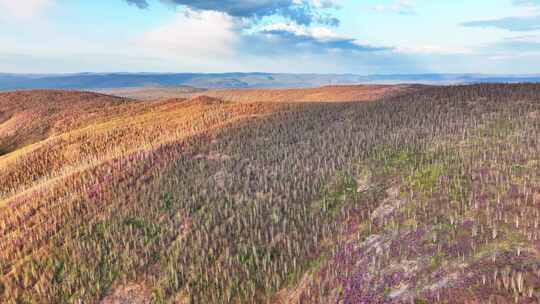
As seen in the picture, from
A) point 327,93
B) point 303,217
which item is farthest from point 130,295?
point 327,93

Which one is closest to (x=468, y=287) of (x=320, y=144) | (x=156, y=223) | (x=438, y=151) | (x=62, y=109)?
(x=438, y=151)

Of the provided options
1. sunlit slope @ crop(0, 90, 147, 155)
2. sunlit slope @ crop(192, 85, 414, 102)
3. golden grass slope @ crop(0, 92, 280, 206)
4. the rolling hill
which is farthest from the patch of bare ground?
sunlit slope @ crop(192, 85, 414, 102)

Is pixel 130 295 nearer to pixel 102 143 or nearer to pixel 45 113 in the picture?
pixel 102 143

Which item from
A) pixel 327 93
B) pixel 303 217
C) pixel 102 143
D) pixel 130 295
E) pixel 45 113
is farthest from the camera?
pixel 327 93

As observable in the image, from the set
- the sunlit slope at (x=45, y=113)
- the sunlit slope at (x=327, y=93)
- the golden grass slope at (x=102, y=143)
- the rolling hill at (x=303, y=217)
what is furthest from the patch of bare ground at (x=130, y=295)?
the sunlit slope at (x=327, y=93)

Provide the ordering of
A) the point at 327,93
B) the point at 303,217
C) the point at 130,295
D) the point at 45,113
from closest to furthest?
1. the point at 130,295
2. the point at 303,217
3. the point at 45,113
4. the point at 327,93

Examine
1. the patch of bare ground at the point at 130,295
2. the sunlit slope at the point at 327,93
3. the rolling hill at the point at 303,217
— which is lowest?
the patch of bare ground at the point at 130,295

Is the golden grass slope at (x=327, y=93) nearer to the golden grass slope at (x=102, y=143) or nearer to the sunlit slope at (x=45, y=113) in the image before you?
the sunlit slope at (x=45, y=113)

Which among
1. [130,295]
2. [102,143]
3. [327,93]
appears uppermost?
[327,93]

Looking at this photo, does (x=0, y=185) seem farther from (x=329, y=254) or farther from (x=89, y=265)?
(x=329, y=254)
